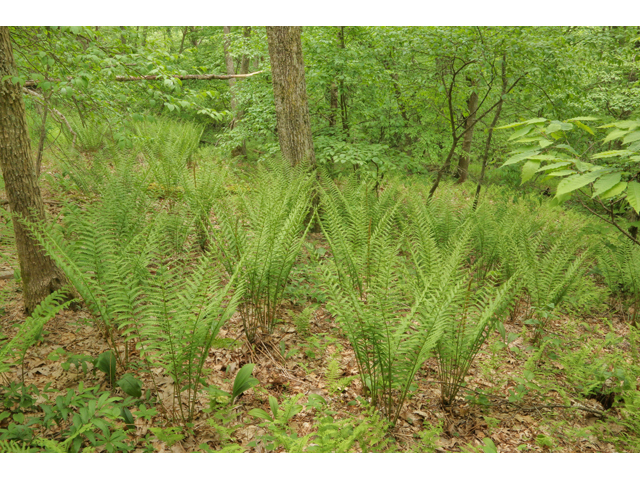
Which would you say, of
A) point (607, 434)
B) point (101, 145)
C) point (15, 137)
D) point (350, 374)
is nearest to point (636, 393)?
point (607, 434)

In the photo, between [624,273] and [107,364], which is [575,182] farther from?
[624,273]

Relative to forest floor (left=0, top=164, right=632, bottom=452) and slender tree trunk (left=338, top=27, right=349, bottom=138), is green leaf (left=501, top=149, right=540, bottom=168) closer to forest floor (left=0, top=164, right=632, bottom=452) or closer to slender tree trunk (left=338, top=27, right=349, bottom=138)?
forest floor (left=0, top=164, right=632, bottom=452)

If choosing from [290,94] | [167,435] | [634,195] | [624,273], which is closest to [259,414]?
[167,435]

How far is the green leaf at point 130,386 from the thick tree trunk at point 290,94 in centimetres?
273

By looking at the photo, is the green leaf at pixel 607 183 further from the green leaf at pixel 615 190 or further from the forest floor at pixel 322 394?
the forest floor at pixel 322 394

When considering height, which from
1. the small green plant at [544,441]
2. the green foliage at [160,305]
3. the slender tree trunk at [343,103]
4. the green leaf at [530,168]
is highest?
the slender tree trunk at [343,103]

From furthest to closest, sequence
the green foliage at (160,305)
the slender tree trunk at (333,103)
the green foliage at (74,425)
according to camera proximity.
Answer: the slender tree trunk at (333,103)
the green foliage at (160,305)
the green foliage at (74,425)

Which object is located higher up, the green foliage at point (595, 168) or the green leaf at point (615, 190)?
the green foliage at point (595, 168)

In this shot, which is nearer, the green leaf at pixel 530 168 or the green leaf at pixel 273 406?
the green leaf at pixel 530 168

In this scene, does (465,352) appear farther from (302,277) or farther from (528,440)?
(302,277)

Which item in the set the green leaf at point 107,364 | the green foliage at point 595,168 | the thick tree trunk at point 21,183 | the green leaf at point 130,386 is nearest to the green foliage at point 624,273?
the green foliage at point 595,168

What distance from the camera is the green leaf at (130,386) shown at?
1.56 m

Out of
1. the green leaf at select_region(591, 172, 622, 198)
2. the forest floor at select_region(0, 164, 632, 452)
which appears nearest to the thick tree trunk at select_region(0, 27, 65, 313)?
the forest floor at select_region(0, 164, 632, 452)
